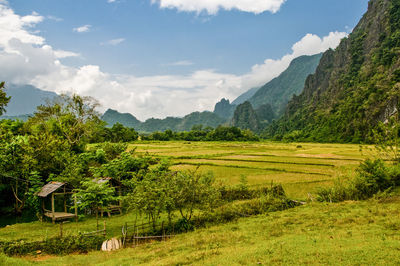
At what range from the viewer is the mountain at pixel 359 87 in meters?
63.2

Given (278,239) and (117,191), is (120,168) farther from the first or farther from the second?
(278,239)

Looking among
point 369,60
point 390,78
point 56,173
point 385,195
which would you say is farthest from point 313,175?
point 369,60

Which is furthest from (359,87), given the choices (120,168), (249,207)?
(120,168)

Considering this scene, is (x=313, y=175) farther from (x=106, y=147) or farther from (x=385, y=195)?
(x=106, y=147)

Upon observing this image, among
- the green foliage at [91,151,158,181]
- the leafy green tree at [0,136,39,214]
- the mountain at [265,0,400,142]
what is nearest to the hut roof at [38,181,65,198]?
the leafy green tree at [0,136,39,214]

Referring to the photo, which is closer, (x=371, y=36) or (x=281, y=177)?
(x=281, y=177)

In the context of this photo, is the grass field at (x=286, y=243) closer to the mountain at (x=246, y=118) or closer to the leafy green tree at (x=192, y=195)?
the leafy green tree at (x=192, y=195)

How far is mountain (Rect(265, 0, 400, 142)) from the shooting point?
63.2 meters

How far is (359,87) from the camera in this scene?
3226 inches

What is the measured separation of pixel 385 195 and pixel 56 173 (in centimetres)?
2138

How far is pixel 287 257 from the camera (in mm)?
7469

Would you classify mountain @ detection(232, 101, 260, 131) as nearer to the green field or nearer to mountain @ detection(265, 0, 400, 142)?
mountain @ detection(265, 0, 400, 142)

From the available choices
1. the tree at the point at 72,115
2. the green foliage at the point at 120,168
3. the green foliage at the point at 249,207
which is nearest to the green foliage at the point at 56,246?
the green foliage at the point at 249,207

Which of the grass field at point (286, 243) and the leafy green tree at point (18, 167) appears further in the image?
the leafy green tree at point (18, 167)
